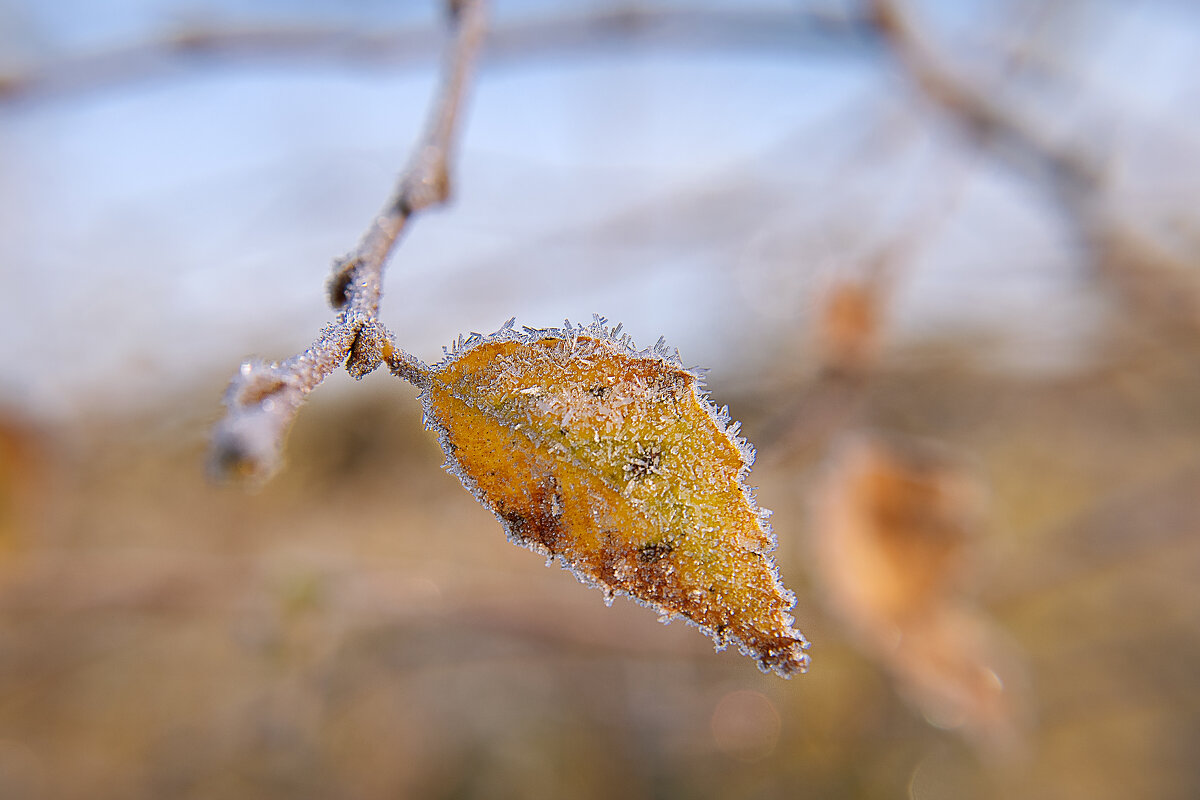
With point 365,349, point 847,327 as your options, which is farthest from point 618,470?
point 847,327

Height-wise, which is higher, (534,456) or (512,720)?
Result: (512,720)

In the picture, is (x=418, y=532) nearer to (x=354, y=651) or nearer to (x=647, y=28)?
(x=354, y=651)

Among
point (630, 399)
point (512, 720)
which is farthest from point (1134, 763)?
point (630, 399)

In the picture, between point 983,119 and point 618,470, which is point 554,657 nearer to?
point 983,119

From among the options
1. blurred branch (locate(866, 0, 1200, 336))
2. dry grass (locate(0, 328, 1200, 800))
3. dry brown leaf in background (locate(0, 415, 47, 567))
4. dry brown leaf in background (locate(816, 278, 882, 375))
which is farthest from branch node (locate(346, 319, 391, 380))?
dry brown leaf in background (locate(0, 415, 47, 567))

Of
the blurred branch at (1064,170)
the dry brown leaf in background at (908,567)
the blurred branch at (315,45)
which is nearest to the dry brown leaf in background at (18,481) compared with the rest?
the blurred branch at (315,45)
